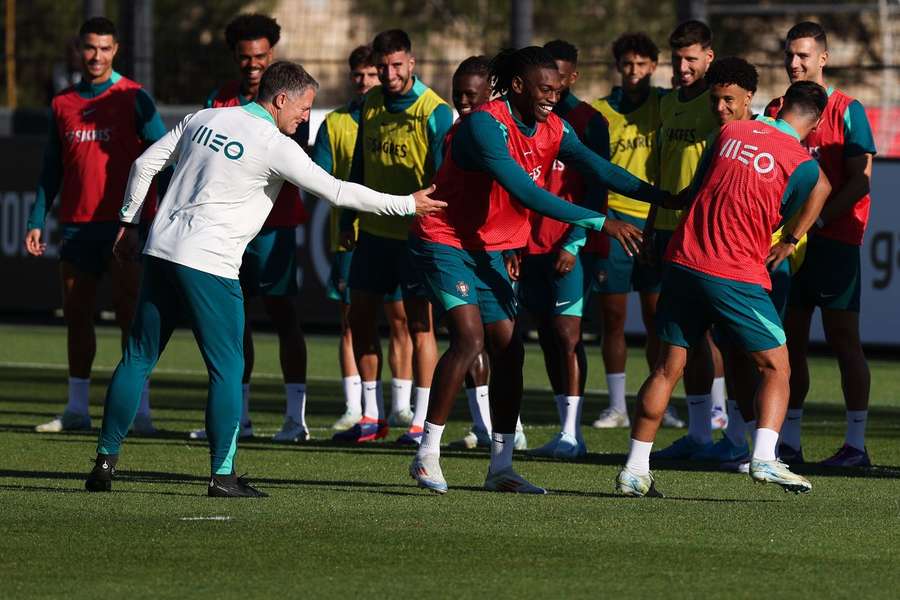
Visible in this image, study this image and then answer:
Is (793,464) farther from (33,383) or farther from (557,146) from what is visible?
(33,383)

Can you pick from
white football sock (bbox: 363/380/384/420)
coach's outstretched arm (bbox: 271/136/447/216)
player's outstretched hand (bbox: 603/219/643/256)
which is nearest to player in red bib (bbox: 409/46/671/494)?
A: player's outstretched hand (bbox: 603/219/643/256)

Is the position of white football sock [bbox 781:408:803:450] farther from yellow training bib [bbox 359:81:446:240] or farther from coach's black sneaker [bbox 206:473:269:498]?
coach's black sneaker [bbox 206:473:269:498]

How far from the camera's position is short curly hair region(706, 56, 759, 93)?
9469 mm

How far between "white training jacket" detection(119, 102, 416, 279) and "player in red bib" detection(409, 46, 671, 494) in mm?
602

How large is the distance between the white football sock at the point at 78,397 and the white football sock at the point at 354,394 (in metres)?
1.67

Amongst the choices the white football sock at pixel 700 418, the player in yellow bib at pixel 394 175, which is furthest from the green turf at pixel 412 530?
the player in yellow bib at pixel 394 175

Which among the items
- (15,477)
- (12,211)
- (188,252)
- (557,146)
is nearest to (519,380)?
(557,146)

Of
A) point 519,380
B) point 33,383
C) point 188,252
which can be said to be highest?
point 188,252

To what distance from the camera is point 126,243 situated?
966 centimetres

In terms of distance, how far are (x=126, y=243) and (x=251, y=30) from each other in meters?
2.41

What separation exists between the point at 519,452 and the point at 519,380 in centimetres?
194

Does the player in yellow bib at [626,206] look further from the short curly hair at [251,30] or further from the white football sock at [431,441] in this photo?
the white football sock at [431,441]

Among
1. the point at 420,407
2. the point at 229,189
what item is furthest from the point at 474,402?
the point at 229,189

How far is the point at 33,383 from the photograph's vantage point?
1536 centimetres
